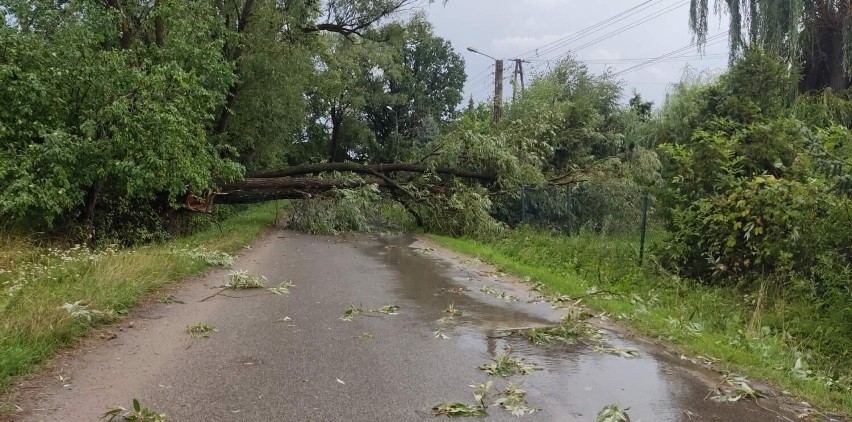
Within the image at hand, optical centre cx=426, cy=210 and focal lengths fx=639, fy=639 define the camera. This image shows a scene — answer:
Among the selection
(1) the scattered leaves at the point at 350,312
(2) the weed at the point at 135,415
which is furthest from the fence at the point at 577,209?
(2) the weed at the point at 135,415

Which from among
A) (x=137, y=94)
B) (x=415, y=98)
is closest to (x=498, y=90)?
(x=137, y=94)

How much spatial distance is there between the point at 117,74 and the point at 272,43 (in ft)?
24.7

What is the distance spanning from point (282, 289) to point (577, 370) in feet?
16.5

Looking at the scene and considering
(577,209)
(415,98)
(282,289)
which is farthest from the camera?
(415,98)

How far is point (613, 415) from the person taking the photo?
4.52m

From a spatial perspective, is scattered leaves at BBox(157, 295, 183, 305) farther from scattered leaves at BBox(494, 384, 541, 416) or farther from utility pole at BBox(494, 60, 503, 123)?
utility pole at BBox(494, 60, 503, 123)

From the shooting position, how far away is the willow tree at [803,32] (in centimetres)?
1628

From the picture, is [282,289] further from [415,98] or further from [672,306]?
[415,98]

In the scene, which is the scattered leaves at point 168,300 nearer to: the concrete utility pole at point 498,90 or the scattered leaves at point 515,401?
the scattered leaves at point 515,401

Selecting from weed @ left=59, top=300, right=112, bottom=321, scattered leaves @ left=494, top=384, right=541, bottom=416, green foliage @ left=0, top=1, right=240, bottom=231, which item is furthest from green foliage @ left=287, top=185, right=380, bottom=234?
scattered leaves @ left=494, top=384, right=541, bottom=416

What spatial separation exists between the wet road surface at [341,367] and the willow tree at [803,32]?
12.0 m

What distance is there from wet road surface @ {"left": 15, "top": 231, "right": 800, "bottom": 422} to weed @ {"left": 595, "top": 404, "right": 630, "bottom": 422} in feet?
0.25

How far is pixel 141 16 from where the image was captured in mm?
16453

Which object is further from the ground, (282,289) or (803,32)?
(803,32)
